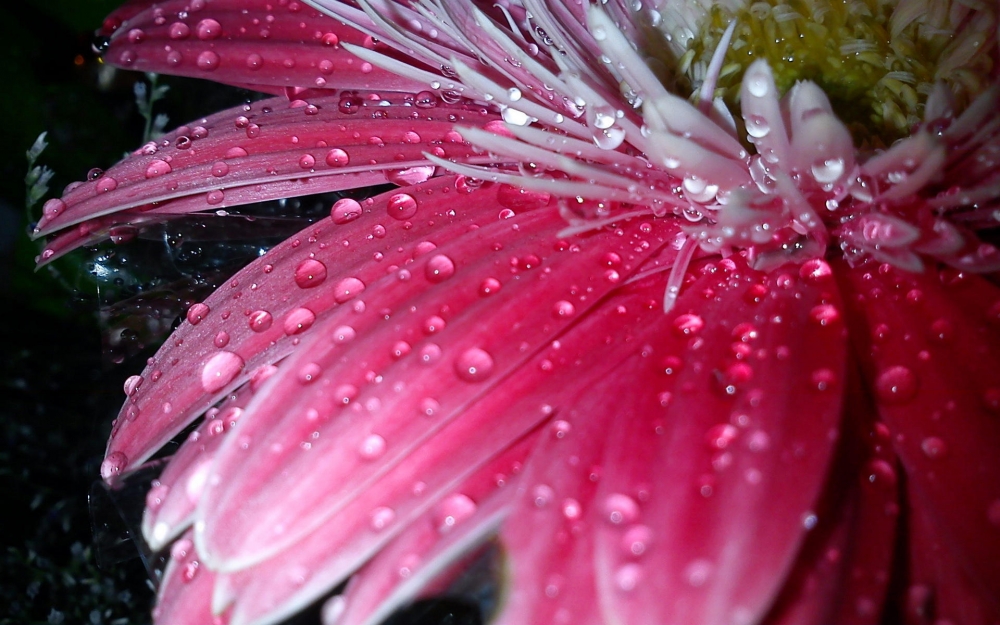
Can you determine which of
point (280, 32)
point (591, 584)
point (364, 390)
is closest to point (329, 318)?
point (364, 390)

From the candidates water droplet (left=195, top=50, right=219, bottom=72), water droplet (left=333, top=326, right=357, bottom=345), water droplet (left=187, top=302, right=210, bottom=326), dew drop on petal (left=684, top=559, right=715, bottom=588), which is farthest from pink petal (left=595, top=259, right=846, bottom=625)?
water droplet (left=195, top=50, right=219, bottom=72)

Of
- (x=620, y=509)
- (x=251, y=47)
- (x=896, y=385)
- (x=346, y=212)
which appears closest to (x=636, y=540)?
(x=620, y=509)

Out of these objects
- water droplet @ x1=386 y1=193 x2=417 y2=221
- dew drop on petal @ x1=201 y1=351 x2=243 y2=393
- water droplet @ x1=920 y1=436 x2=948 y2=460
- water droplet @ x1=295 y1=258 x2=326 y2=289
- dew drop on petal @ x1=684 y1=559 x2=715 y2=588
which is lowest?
dew drop on petal @ x1=201 y1=351 x2=243 y2=393

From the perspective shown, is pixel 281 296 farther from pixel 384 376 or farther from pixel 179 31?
pixel 179 31

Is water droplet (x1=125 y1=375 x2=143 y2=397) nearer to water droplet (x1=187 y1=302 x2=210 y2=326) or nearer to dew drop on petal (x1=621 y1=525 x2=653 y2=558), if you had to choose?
water droplet (x1=187 y1=302 x2=210 y2=326)

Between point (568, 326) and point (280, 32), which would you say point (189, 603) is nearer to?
point (568, 326)

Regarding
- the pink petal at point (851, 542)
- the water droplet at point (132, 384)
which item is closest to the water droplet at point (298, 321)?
the water droplet at point (132, 384)

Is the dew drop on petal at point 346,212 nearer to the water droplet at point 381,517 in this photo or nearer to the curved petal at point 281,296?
the curved petal at point 281,296
